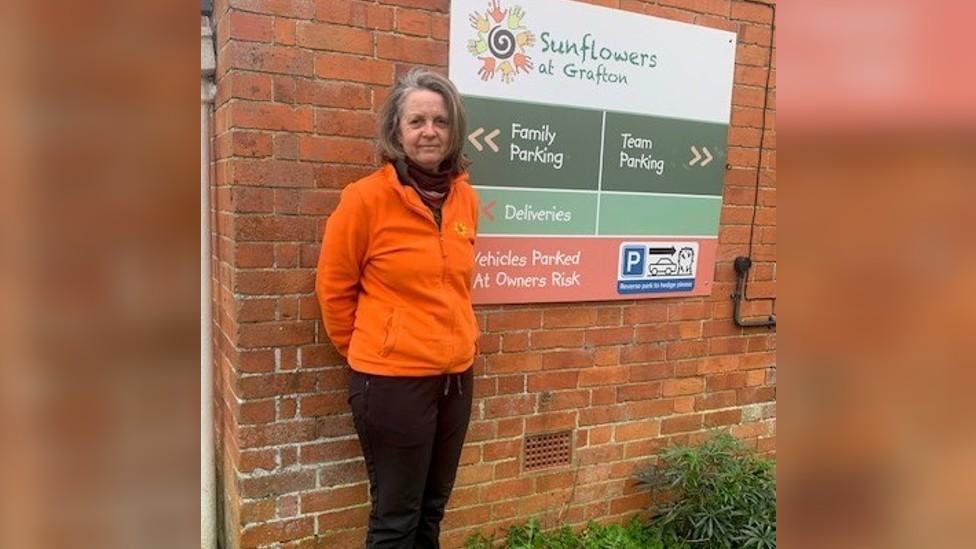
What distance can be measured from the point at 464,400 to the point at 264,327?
0.74m

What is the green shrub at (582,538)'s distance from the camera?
9.96 feet

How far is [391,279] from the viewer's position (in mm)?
2207

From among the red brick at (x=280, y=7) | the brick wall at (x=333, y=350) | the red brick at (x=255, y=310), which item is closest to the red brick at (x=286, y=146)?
the brick wall at (x=333, y=350)

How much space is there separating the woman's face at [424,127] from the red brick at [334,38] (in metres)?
0.40

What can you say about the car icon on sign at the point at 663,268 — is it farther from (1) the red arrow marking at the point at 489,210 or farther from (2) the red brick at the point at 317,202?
(2) the red brick at the point at 317,202

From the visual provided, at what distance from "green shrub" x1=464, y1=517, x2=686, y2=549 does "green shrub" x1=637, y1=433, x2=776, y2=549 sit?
73mm

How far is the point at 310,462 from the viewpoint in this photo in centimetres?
262

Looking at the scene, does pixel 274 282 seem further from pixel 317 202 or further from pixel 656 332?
pixel 656 332

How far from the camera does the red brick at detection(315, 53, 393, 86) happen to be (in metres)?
2.43

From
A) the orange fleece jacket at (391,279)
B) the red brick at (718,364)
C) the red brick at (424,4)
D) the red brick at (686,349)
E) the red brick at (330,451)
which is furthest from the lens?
the red brick at (718,364)

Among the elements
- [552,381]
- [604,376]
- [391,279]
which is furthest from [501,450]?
[391,279]
